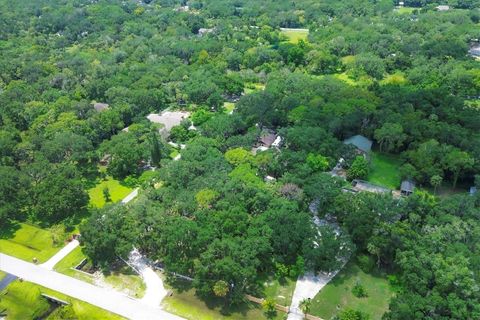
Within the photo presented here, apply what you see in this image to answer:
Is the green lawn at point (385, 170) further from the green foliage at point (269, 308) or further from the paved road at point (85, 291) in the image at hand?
the paved road at point (85, 291)

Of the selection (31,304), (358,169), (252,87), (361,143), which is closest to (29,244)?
(31,304)

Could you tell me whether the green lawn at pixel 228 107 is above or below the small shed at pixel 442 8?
above

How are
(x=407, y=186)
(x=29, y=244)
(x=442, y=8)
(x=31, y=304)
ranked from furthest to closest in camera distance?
(x=442, y=8) → (x=407, y=186) → (x=29, y=244) → (x=31, y=304)

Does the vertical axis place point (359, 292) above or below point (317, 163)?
below

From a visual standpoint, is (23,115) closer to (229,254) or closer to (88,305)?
(88,305)

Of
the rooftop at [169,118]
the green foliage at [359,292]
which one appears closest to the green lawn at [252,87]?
the rooftop at [169,118]

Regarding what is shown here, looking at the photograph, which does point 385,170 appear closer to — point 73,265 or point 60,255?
point 73,265
